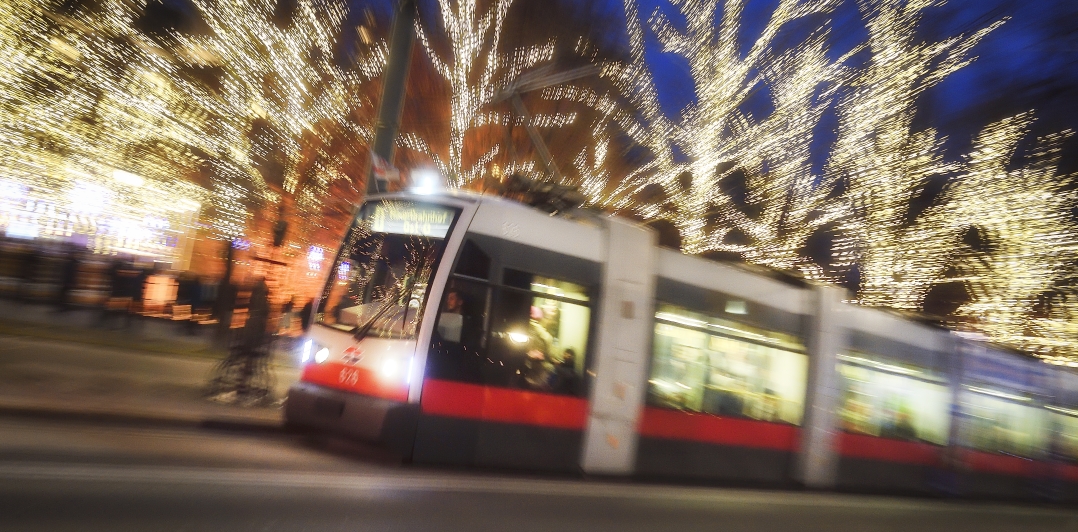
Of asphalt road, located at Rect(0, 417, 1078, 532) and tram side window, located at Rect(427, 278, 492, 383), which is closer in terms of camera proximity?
asphalt road, located at Rect(0, 417, 1078, 532)

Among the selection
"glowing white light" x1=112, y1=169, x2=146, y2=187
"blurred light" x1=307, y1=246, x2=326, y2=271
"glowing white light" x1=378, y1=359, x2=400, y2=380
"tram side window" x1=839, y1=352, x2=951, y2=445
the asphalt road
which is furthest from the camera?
"glowing white light" x1=112, y1=169, x2=146, y2=187

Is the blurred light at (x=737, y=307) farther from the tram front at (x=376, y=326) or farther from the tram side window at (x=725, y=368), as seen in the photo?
the tram front at (x=376, y=326)

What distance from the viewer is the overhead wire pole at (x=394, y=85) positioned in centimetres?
1013

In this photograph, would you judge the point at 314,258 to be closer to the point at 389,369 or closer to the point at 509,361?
the point at 389,369

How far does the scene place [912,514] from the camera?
33.3ft

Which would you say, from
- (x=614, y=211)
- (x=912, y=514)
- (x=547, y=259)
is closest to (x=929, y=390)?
(x=912, y=514)

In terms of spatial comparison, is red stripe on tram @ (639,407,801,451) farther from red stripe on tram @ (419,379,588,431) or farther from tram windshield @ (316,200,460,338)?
tram windshield @ (316,200,460,338)

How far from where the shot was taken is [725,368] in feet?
30.5

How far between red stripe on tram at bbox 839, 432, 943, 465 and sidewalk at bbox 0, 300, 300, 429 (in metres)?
8.29

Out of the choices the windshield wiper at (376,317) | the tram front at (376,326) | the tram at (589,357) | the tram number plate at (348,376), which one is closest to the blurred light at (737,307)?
the tram at (589,357)

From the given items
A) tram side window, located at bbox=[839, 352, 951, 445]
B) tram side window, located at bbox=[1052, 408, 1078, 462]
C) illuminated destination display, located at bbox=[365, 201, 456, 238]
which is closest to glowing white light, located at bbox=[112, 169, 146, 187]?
illuminated destination display, located at bbox=[365, 201, 456, 238]

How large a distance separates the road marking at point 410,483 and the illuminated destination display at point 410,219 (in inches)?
98.3

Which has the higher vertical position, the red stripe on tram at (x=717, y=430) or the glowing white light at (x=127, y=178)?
the glowing white light at (x=127, y=178)

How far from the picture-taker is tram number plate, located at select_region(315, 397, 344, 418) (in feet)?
23.6
